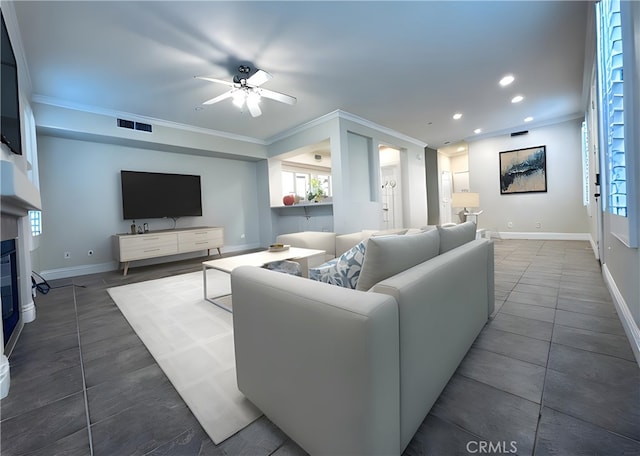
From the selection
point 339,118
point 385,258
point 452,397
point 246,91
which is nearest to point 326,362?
point 385,258

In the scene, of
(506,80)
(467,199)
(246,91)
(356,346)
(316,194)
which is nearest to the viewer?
(356,346)

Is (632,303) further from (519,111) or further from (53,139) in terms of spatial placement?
(53,139)

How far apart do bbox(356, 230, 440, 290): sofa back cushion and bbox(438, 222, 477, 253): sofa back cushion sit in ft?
1.44

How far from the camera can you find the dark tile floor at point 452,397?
1.03 meters

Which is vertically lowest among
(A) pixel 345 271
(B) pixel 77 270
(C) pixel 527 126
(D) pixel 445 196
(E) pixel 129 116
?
(B) pixel 77 270

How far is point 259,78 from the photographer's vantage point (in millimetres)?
2863

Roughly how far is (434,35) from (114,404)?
3812mm

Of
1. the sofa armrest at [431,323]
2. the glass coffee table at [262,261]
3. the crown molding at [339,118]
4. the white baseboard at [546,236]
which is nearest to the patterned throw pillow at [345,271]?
the sofa armrest at [431,323]

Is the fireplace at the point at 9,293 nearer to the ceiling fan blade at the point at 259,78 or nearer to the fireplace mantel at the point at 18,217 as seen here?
the fireplace mantel at the point at 18,217

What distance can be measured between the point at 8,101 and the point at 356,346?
9.63 feet

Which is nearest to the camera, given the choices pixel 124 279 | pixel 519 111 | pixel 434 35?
pixel 434 35

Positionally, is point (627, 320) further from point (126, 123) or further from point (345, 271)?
point (126, 123)

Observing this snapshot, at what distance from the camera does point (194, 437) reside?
1082 millimetres

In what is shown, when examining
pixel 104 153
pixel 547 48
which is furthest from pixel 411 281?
pixel 104 153
